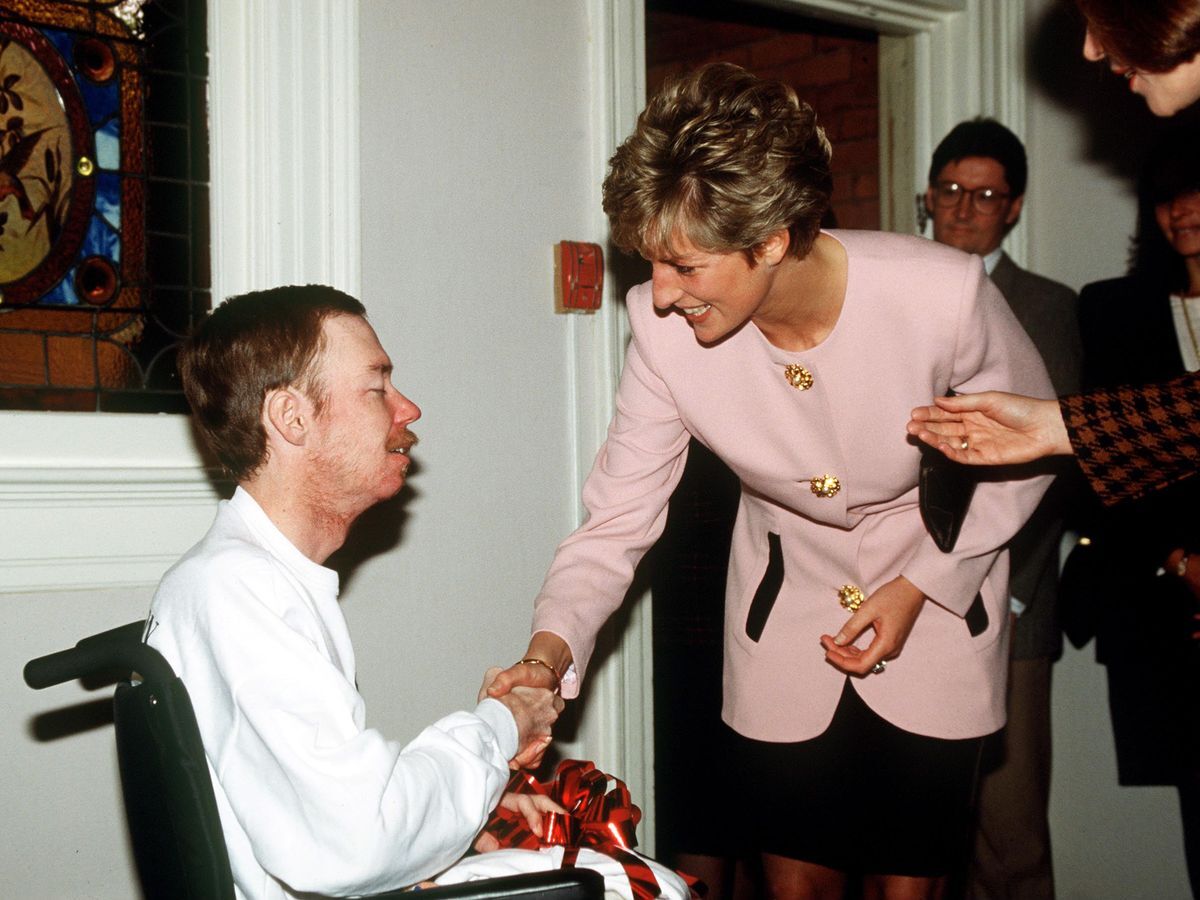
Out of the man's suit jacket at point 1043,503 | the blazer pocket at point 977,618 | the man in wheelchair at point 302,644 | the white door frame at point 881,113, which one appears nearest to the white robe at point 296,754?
the man in wheelchair at point 302,644

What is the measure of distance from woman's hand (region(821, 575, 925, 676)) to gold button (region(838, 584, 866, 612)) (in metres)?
0.04

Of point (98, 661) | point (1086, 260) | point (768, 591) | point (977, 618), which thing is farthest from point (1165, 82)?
point (1086, 260)

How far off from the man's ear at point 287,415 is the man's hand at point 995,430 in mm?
930

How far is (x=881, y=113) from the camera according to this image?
13.0ft

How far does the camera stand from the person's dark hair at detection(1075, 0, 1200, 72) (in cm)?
146

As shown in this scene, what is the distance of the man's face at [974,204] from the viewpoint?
3.38 meters

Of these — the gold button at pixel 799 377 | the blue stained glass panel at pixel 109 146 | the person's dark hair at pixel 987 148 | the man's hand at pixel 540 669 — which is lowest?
the man's hand at pixel 540 669

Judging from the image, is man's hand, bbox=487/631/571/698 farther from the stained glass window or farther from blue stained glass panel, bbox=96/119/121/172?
blue stained glass panel, bbox=96/119/121/172

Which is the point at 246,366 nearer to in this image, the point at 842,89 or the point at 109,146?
the point at 109,146

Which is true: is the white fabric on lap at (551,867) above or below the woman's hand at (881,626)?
below

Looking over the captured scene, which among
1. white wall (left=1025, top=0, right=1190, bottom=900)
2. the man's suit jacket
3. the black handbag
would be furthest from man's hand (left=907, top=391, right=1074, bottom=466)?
white wall (left=1025, top=0, right=1190, bottom=900)

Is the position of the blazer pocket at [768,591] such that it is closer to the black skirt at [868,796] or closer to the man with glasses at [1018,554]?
the black skirt at [868,796]

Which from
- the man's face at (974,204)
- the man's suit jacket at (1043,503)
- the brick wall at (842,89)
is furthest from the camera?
the brick wall at (842,89)

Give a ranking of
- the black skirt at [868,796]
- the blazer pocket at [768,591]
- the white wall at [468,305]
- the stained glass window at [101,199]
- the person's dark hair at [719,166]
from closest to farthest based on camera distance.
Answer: the person's dark hair at [719,166] < the black skirt at [868,796] < the blazer pocket at [768,591] < the stained glass window at [101,199] < the white wall at [468,305]
